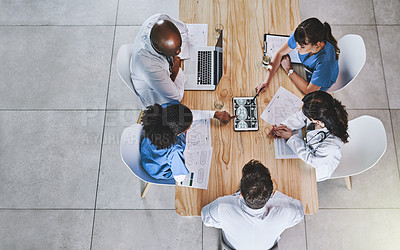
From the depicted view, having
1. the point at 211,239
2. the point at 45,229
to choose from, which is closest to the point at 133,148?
the point at 211,239

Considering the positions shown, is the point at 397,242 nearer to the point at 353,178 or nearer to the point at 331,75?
the point at 353,178

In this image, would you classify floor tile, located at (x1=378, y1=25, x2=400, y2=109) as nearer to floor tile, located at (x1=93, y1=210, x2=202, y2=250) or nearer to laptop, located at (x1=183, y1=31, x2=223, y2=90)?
laptop, located at (x1=183, y1=31, x2=223, y2=90)

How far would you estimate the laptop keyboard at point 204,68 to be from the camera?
2020 mm

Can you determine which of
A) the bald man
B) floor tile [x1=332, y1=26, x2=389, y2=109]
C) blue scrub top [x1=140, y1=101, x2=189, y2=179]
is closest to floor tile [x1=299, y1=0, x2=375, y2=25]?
floor tile [x1=332, y1=26, x2=389, y2=109]

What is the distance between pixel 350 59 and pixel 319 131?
717 millimetres

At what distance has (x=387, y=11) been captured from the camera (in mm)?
3127

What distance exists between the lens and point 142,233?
251 centimetres

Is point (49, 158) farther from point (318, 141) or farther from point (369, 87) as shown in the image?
point (369, 87)

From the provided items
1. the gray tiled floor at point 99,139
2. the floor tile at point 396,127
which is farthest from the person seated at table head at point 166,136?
the floor tile at point 396,127

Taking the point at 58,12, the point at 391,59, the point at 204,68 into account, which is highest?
the point at 58,12

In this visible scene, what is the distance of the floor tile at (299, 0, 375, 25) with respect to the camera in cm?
310

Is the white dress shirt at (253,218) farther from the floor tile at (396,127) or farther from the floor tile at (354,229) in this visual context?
the floor tile at (396,127)

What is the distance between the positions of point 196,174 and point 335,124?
928 mm

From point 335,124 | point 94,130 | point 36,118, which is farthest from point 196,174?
point 36,118
